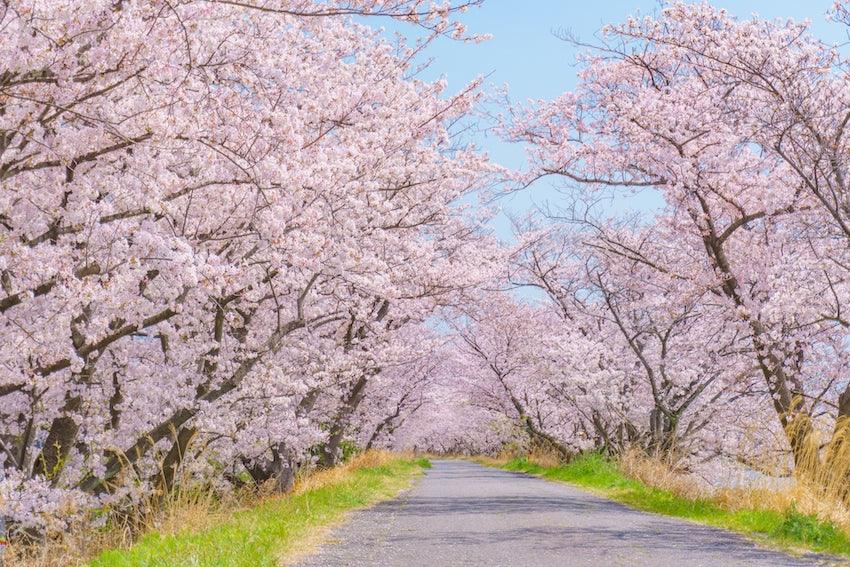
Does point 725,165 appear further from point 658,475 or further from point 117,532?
point 117,532

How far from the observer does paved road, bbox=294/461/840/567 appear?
292 inches

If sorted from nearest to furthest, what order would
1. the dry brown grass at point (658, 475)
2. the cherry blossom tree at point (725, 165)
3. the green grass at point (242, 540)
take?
the green grass at point (242, 540), the cherry blossom tree at point (725, 165), the dry brown grass at point (658, 475)

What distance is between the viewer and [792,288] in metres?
13.4

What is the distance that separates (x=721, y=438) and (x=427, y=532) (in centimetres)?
1817

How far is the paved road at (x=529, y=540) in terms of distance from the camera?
24.3ft

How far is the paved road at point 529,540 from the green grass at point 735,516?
425 millimetres

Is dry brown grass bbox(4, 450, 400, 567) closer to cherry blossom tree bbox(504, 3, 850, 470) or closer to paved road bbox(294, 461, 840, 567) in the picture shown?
paved road bbox(294, 461, 840, 567)

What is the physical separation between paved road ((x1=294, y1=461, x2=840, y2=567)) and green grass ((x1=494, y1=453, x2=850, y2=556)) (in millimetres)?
425

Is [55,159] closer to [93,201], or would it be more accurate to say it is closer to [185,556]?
[93,201]

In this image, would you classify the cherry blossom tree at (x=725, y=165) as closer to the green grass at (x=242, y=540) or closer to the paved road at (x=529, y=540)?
the paved road at (x=529, y=540)

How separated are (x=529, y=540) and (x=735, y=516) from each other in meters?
3.58

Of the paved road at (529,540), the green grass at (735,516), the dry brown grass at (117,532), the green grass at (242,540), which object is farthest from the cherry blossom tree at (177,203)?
the green grass at (735,516)

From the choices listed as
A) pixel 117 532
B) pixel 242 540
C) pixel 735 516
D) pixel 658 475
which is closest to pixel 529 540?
pixel 242 540

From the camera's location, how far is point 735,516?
10664 mm
